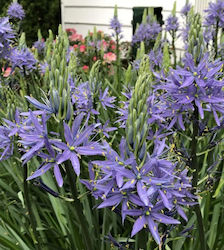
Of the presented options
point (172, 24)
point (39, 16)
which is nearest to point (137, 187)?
point (172, 24)

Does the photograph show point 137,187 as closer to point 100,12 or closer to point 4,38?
point 4,38

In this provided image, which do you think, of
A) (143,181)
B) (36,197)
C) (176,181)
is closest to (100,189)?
(143,181)

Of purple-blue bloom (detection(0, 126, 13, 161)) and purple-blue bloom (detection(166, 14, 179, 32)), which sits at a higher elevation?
purple-blue bloom (detection(166, 14, 179, 32))

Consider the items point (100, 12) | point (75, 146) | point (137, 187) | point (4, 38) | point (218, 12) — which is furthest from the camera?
point (100, 12)

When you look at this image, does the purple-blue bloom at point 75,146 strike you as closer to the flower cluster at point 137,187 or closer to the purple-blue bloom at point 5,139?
the flower cluster at point 137,187

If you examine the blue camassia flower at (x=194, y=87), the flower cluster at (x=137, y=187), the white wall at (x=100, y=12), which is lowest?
the flower cluster at (x=137, y=187)

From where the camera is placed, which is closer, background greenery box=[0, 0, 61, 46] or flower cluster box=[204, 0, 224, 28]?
flower cluster box=[204, 0, 224, 28]

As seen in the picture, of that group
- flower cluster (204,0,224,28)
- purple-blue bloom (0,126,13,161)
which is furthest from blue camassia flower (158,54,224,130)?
flower cluster (204,0,224,28)

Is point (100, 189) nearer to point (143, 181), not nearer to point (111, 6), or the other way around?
point (143, 181)

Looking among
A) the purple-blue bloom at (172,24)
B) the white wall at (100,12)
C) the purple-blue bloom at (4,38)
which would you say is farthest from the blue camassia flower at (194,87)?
the white wall at (100,12)

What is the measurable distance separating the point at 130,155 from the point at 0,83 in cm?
203

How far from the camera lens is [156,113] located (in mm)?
1937

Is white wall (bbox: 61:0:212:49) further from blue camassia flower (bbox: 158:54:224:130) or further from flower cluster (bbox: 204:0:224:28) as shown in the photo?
blue camassia flower (bbox: 158:54:224:130)

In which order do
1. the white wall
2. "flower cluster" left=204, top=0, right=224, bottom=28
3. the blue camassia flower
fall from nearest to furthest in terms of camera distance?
the blue camassia flower, "flower cluster" left=204, top=0, right=224, bottom=28, the white wall
